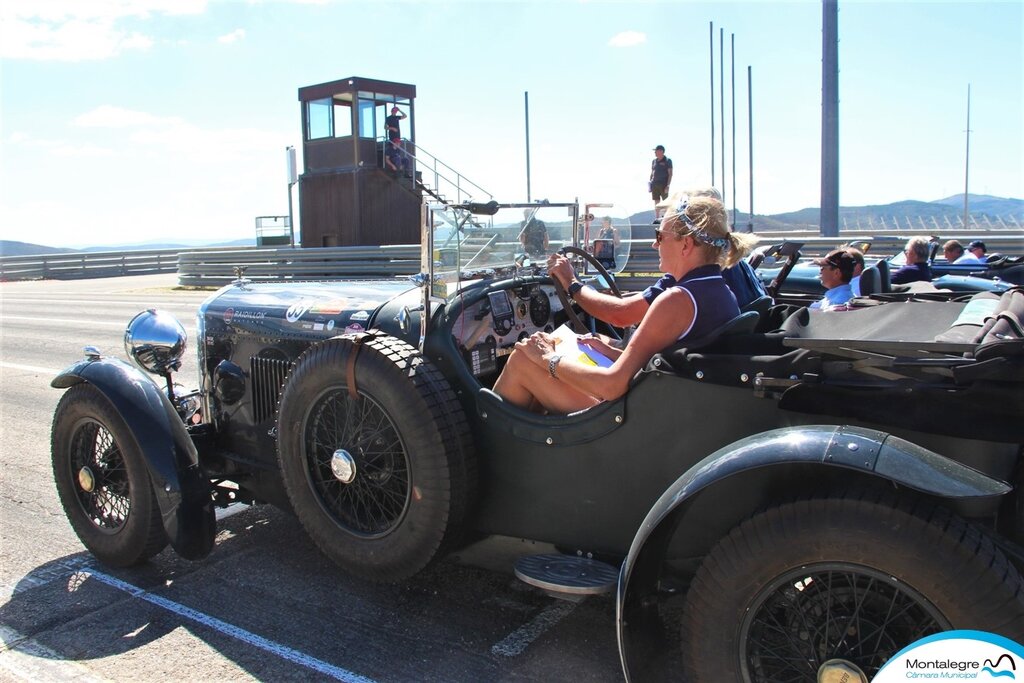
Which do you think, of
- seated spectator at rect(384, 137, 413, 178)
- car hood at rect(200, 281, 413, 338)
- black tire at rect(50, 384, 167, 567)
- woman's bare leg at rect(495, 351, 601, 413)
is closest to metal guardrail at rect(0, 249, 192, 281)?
seated spectator at rect(384, 137, 413, 178)

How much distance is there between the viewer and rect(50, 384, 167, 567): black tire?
357 cm

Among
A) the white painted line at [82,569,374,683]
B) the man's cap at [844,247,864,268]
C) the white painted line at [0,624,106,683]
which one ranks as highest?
the man's cap at [844,247,864,268]

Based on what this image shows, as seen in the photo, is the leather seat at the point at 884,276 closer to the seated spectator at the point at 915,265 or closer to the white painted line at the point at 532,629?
the seated spectator at the point at 915,265

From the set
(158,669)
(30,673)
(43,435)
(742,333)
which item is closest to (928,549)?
(742,333)

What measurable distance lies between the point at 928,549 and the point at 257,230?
25648 mm

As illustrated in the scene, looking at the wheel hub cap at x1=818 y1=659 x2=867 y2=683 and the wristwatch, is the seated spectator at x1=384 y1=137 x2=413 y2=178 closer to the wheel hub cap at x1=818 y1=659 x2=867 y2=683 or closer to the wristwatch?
the wristwatch

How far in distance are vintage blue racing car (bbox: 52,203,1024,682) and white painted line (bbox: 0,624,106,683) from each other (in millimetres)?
601

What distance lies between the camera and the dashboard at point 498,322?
3.48m

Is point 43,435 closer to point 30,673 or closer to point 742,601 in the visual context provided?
point 30,673

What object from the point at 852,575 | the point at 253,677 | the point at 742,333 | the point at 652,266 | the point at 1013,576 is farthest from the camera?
the point at 652,266

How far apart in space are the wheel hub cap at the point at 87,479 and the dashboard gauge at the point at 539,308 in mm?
2166

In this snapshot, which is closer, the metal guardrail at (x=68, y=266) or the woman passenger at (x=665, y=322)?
the woman passenger at (x=665, y=322)

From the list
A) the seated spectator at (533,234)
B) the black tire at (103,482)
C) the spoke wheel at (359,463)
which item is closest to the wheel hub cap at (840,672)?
the spoke wheel at (359,463)

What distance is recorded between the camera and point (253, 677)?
9.20 ft
